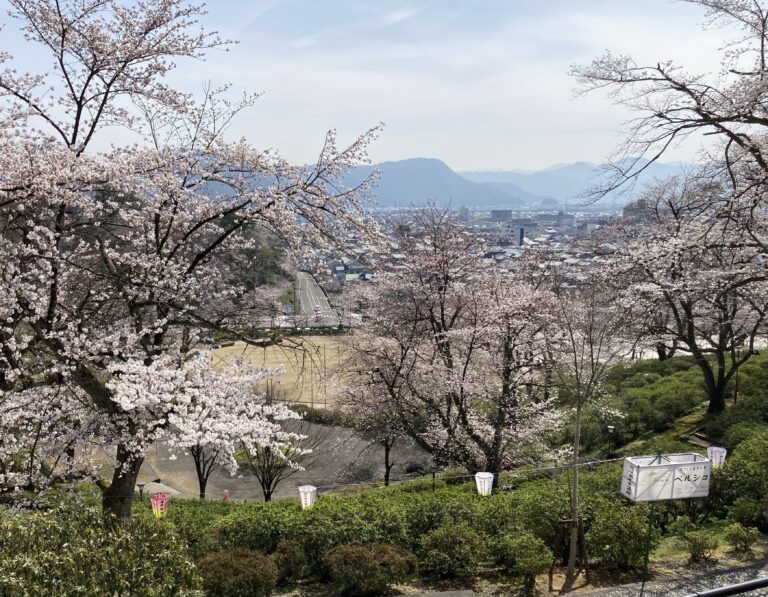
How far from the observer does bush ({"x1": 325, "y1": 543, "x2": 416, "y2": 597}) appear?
225 inches

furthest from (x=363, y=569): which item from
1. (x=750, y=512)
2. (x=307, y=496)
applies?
(x=750, y=512)

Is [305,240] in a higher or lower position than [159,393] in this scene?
higher

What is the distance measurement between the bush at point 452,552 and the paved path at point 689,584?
46.1 inches

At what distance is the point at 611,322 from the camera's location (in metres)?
7.56

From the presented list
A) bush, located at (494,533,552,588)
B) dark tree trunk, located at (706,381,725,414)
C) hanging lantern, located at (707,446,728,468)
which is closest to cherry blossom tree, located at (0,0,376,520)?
bush, located at (494,533,552,588)

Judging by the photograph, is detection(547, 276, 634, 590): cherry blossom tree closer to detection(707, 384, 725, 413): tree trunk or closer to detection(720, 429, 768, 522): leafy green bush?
detection(720, 429, 768, 522): leafy green bush

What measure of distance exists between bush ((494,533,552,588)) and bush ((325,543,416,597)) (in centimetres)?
118

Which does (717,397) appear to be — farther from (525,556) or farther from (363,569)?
(363,569)

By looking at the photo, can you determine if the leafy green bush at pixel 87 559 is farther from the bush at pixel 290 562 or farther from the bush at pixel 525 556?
the bush at pixel 525 556

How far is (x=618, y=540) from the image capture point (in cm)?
631

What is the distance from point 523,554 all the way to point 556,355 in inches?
→ 300

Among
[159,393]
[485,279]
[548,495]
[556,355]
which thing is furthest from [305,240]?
[556,355]

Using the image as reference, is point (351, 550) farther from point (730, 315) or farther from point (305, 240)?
point (730, 315)

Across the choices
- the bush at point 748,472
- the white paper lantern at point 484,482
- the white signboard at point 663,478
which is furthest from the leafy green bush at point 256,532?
the bush at point 748,472
